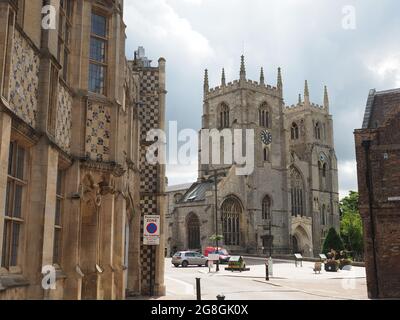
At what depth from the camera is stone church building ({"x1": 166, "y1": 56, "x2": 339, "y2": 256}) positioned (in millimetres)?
69625

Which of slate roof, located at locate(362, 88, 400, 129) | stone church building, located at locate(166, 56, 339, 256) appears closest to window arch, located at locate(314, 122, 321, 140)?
stone church building, located at locate(166, 56, 339, 256)

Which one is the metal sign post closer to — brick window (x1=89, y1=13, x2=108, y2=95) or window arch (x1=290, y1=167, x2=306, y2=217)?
brick window (x1=89, y1=13, x2=108, y2=95)

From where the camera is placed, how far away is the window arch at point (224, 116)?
258ft

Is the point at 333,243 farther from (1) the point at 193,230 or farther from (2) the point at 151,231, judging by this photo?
(2) the point at 151,231

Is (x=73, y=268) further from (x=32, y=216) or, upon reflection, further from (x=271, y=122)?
(x=271, y=122)

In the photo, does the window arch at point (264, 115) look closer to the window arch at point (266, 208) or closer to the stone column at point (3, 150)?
the window arch at point (266, 208)

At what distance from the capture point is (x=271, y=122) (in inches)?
3088

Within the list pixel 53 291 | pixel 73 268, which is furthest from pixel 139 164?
pixel 53 291

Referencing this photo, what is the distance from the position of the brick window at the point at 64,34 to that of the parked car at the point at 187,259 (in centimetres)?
3380

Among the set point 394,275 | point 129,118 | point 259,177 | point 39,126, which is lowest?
point 394,275

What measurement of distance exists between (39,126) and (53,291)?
303 cm

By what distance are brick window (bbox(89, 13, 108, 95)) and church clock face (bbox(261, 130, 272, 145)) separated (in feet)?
212

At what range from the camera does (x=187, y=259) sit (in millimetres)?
43188

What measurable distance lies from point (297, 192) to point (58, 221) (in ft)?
244
